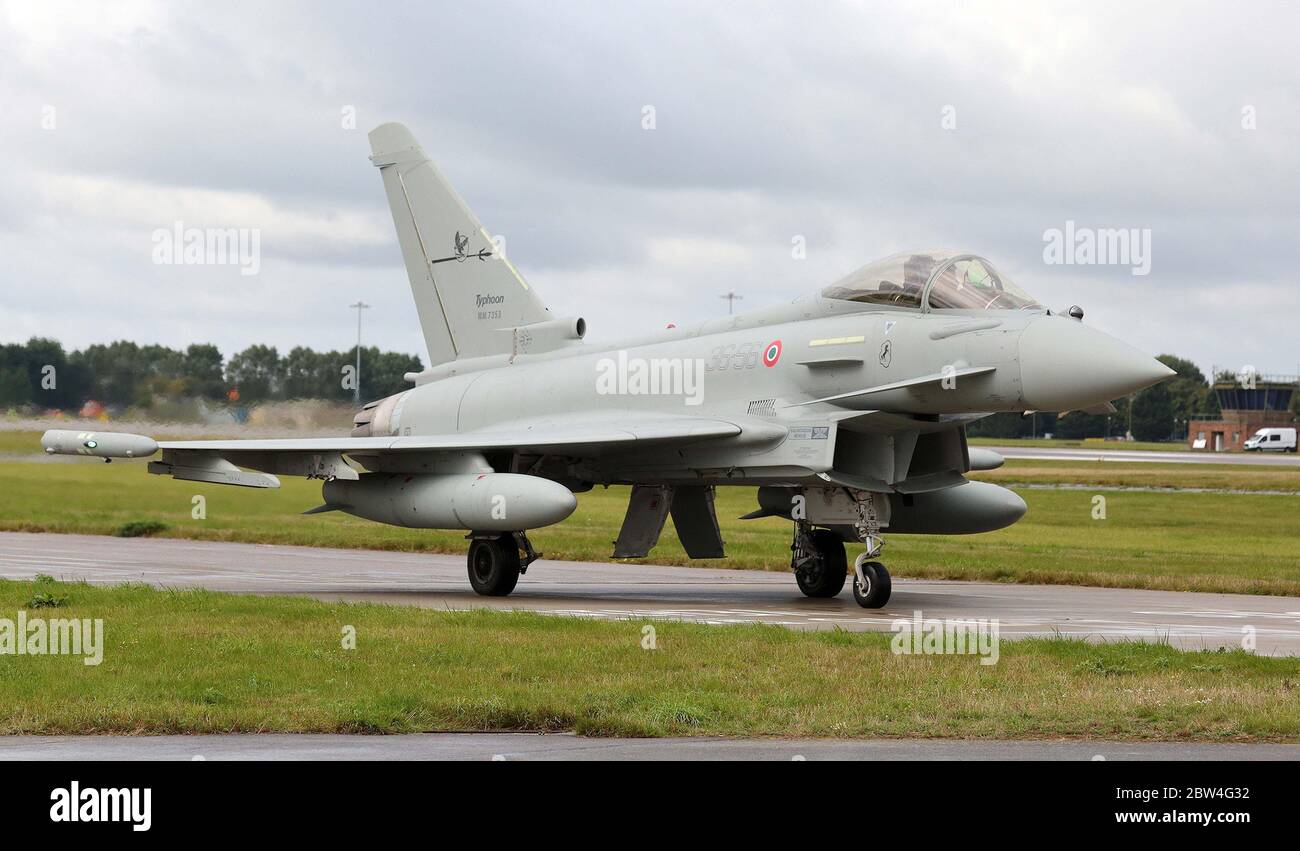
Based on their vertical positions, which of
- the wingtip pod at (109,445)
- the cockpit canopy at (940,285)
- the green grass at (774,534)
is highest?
the cockpit canopy at (940,285)

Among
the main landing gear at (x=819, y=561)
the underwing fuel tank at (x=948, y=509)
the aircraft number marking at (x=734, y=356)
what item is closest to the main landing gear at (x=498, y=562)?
the underwing fuel tank at (x=948, y=509)

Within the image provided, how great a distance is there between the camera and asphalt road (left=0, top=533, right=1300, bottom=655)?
15.7m

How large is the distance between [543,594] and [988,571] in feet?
25.0

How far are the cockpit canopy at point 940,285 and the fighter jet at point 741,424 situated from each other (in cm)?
3

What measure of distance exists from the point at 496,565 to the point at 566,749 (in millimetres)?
11297

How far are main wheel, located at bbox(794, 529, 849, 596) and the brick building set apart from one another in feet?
360

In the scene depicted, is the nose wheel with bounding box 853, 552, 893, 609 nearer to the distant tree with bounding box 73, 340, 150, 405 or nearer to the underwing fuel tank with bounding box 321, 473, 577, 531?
the underwing fuel tank with bounding box 321, 473, 577, 531

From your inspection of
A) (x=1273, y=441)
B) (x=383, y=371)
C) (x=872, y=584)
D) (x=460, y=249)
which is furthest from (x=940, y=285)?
(x=1273, y=441)

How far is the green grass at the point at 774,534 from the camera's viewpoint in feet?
79.6

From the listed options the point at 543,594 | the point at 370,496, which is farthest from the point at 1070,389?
the point at 370,496

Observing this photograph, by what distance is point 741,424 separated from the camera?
60.4ft

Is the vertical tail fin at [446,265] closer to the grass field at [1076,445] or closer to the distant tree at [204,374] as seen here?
the distant tree at [204,374]

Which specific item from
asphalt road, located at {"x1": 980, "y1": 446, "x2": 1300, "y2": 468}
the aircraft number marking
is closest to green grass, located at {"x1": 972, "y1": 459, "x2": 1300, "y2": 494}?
asphalt road, located at {"x1": 980, "y1": 446, "x2": 1300, "y2": 468}
